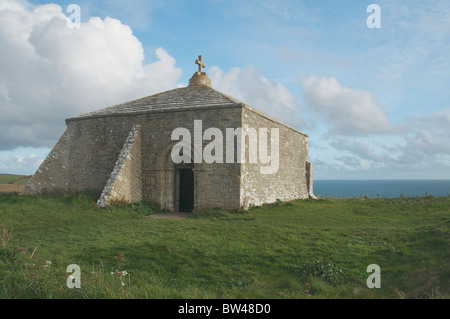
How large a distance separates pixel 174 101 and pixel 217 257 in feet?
34.1

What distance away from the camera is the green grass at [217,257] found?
16.8 feet

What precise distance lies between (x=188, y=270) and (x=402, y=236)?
602 cm

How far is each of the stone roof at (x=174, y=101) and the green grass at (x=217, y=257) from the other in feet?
18.6

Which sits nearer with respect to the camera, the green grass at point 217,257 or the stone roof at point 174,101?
the green grass at point 217,257

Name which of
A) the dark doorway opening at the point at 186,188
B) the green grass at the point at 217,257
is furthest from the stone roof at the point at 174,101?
→ the green grass at the point at 217,257

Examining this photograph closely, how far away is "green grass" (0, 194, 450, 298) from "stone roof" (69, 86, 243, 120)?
5.67 metres

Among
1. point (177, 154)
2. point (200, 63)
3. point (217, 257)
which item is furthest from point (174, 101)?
A: point (217, 257)

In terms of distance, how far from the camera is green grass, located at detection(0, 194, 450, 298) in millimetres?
5105

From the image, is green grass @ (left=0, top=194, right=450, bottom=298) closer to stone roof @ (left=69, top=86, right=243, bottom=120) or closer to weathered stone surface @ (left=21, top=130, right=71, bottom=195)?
weathered stone surface @ (left=21, top=130, right=71, bottom=195)

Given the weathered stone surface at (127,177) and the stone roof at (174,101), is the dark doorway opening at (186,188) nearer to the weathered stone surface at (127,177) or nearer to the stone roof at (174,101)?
the weathered stone surface at (127,177)

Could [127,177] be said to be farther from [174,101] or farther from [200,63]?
[200,63]

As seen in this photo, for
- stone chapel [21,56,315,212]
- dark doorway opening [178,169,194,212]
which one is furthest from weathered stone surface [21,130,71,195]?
dark doorway opening [178,169,194,212]
